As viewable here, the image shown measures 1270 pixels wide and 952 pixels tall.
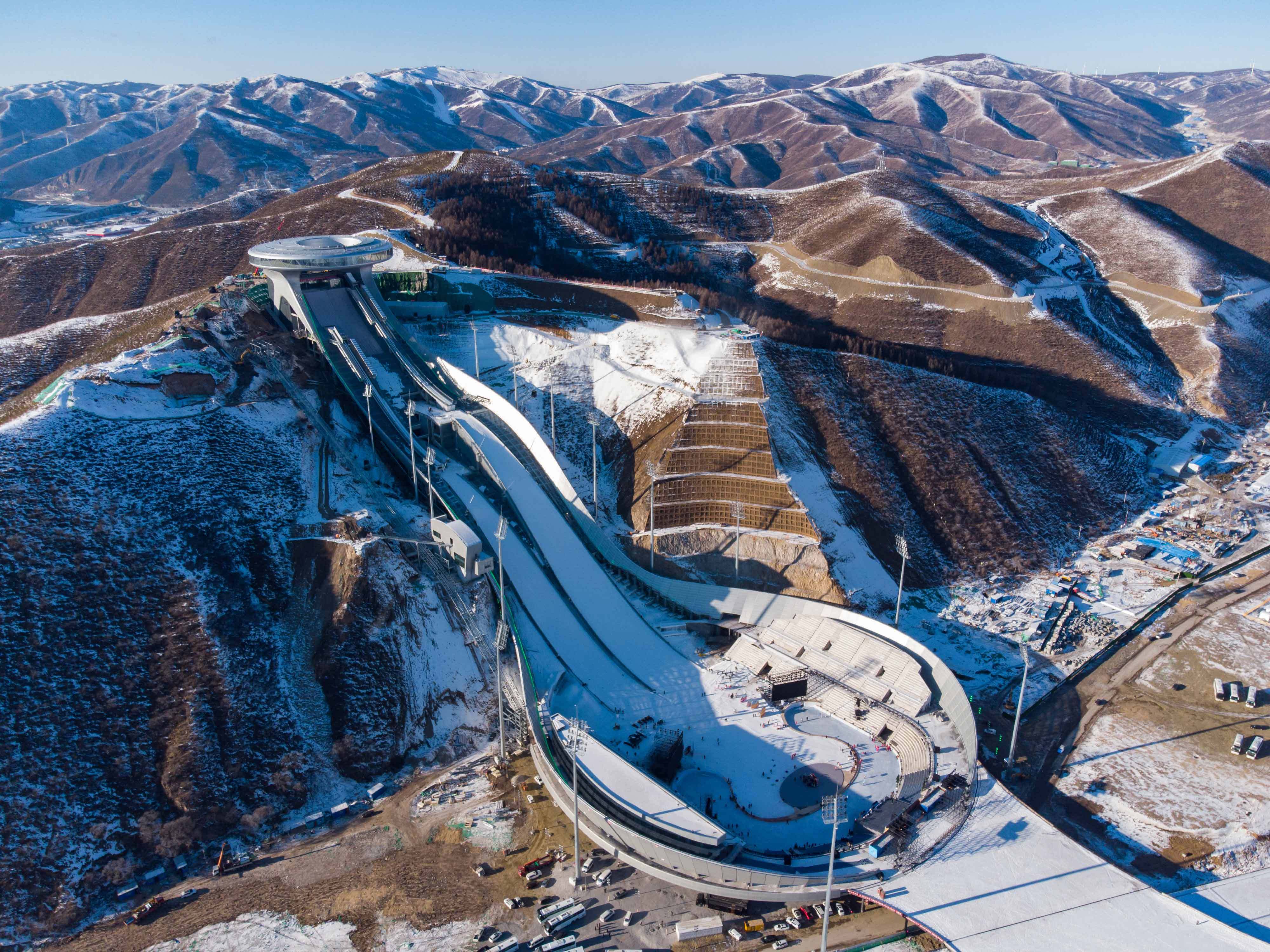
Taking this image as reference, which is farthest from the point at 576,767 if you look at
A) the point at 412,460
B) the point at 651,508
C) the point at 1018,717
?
the point at 412,460

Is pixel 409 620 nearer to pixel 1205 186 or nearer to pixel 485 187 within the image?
pixel 485 187

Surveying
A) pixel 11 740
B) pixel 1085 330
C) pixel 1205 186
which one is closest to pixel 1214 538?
pixel 1085 330

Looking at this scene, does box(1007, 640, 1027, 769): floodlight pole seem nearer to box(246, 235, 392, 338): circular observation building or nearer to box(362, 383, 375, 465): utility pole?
box(362, 383, 375, 465): utility pole

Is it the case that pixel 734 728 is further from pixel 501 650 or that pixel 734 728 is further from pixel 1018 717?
pixel 1018 717

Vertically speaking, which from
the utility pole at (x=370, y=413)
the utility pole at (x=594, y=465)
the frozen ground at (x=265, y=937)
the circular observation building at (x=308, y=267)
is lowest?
the frozen ground at (x=265, y=937)

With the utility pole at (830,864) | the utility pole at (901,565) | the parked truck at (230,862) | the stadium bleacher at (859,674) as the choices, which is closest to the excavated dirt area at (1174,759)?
the stadium bleacher at (859,674)

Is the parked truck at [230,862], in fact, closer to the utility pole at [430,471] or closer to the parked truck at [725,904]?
the parked truck at [725,904]
